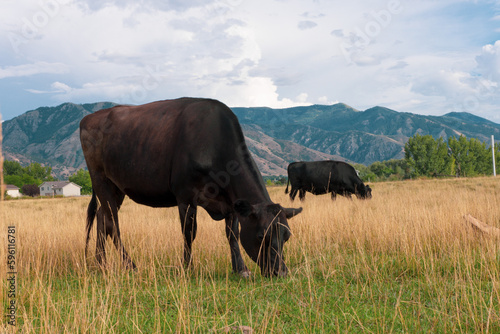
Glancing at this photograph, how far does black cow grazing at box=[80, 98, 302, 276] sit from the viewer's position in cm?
537

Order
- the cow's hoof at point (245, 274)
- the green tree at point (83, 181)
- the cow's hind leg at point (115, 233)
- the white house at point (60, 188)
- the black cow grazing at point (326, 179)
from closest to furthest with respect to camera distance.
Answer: the cow's hoof at point (245, 274) → the cow's hind leg at point (115, 233) → the black cow grazing at point (326, 179) → the green tree at point (83, 181) → the white house at point (60, 188)

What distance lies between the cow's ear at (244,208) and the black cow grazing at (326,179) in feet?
48.5

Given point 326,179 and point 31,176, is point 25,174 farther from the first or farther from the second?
point 326,179

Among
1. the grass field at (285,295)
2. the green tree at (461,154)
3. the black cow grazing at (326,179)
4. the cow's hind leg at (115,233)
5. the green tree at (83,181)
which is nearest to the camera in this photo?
the grass field at (285,295)

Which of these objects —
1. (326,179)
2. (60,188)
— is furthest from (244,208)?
(60,188)

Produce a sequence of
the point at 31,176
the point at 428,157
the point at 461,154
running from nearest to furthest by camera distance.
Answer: the point at 428,157, the point at 461,154, the point at 31,176

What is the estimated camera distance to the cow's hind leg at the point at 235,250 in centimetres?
591

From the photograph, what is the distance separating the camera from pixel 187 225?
19.3 feet

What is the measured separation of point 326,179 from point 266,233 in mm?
17244

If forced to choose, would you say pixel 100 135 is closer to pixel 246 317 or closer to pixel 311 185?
pixel 246 317

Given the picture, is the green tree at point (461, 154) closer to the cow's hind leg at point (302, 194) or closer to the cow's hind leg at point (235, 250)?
the cow's hind leg at point (302, 194)

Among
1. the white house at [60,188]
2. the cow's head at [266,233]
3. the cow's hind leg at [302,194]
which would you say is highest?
the cow's head at [266,233]

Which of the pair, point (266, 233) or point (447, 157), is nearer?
point (266, 233)

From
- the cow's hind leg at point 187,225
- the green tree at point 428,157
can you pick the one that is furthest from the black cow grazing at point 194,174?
the green tree at point 428,157
